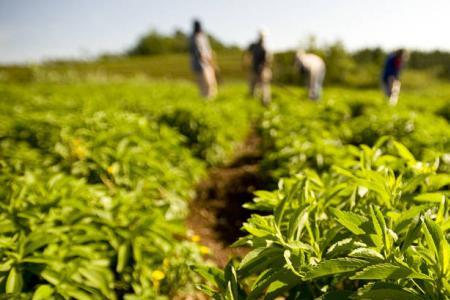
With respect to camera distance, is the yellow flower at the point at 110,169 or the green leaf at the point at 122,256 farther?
the yellow flower at the point at 110,169

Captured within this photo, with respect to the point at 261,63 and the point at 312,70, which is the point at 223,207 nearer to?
the point at 261,63

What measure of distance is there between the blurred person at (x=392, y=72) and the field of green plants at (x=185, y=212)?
214 inches

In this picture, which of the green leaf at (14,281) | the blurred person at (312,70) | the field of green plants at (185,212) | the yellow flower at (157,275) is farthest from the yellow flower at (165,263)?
the blurred person at (312,70)

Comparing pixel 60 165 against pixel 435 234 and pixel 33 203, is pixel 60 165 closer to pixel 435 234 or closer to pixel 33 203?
pixel 33 203

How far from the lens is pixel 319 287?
1.29 m

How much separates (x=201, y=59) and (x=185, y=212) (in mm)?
6161

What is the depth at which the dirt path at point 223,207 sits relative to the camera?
135 inches

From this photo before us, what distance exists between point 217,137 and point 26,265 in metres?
3.55

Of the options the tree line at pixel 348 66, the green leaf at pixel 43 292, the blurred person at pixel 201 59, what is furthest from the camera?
the tree line at pixel 348 66

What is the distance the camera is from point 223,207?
407 centimetres

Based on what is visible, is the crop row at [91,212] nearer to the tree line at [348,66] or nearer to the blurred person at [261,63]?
the blurred person at [261,63]

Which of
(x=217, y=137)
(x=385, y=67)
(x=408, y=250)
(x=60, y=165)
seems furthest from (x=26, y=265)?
(x=385, y=67)

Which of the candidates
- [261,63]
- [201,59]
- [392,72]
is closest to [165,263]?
[201,59]

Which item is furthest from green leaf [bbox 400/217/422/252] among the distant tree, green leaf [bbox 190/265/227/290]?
the distant tree
